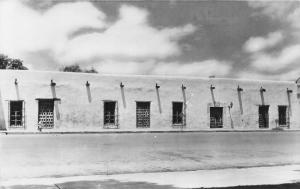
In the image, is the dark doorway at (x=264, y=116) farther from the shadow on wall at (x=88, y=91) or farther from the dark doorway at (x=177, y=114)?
the shadow on wall at (x=88, y=91)

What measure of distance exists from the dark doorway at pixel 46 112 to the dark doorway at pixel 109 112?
3037 mm

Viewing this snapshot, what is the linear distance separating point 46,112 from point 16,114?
1531mm

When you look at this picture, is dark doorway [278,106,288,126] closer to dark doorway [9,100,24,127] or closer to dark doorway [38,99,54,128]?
dark doorway [38,99,54,128]

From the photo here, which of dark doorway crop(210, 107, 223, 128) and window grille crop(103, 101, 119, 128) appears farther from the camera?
dark doorway crop(210, 107, 223, 128)

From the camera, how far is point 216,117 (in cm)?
2708

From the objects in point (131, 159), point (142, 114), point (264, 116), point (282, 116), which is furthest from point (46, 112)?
point (282, 116)

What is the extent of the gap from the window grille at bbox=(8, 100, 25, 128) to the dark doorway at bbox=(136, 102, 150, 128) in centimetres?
648

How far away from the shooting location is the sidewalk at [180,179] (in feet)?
22.4

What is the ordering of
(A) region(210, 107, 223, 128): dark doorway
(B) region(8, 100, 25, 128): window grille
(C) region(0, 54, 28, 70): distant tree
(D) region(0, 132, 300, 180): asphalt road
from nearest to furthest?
(D) region(0, 132, 300, 180): asphalt road
(B) region(8, 100, 25, 128): window grille
(A) region(210, 107, 223, 128): dark doorway
(C) region(0, 54, 28, 70): distant tree

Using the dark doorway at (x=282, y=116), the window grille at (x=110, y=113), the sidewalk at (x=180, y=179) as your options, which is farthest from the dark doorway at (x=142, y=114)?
Result: the sidewalk at (x=180, y=179)

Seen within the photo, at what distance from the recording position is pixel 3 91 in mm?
21750

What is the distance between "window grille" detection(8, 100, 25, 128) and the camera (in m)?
22.0

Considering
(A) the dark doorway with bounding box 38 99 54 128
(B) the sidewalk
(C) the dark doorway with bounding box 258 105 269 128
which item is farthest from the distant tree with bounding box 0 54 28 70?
(B) the sidewalk

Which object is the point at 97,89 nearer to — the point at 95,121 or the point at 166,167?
the point at 95,121
